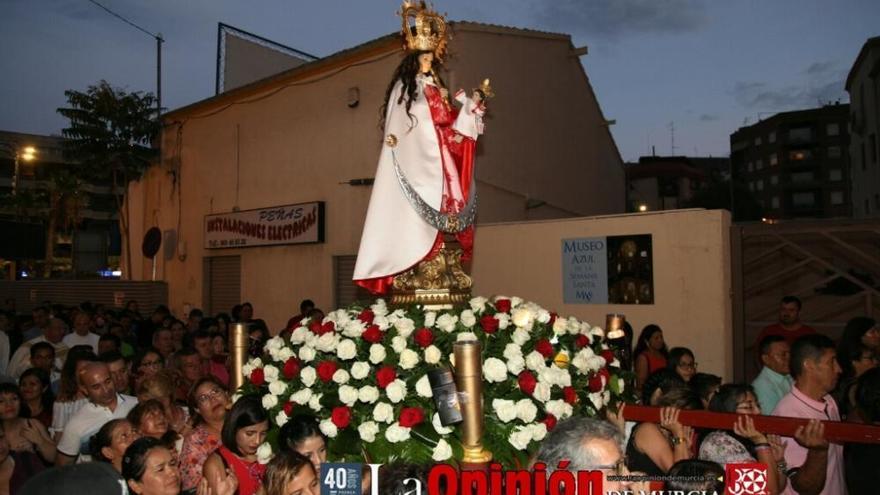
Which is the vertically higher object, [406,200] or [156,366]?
[406,200]

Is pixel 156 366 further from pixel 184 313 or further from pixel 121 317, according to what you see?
pixel 184 313

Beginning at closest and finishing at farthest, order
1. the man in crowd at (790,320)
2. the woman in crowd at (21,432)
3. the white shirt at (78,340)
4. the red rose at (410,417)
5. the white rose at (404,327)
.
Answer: the red rose at (410,417), the white rose at (404,327), the woman in crowd at (21,432), the man in crowd at (790,320), the white shirt at (78,340)

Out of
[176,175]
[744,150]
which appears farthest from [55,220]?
[744,150]

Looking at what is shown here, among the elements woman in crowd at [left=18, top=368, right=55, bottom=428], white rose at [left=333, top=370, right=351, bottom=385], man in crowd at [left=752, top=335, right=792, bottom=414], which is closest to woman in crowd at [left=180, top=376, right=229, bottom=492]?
white rose at [left=333, top=370, right=351, bottom=385]

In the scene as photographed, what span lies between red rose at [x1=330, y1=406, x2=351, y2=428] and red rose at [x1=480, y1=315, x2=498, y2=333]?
0.87m

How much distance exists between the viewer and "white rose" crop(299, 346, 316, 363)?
13.5 ft

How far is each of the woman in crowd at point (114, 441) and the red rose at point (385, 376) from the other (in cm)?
137

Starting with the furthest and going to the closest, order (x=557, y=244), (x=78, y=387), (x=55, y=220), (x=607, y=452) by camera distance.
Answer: (x=55, y=220), (x=557, y=244), (x=78, y=387), (x=607, y=452)

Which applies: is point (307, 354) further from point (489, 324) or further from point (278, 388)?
point (489, 324)

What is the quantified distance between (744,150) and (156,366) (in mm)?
58720

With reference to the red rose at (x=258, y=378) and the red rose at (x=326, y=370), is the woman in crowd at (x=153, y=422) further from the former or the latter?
the red rose at (x=326, y=370)

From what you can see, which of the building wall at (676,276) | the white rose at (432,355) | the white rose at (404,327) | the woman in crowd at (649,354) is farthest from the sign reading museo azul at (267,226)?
the white rose at (432,355)

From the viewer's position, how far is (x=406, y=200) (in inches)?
182

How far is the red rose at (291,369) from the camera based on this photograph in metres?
4.09
